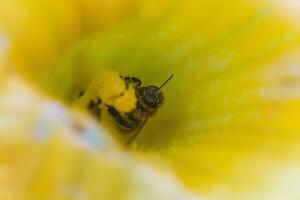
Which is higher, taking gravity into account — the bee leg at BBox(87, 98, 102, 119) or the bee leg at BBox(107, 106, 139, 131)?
the bee leg at BBox(107, 106, 139, 131)

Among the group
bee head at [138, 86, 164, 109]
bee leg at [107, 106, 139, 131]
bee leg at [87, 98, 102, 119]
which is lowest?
bee leg at [87, 98, 102, 119]

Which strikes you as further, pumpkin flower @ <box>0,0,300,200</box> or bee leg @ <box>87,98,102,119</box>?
bee leg @ <box>87,98,102,119</box>

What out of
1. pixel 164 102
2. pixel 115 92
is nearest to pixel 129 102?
pixel 115 92

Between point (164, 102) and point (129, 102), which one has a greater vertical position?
point (164, 102)

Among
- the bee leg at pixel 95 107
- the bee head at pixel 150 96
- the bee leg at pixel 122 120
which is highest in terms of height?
the bee head at pixel 150 96

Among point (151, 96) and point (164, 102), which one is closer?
point (151, 96)

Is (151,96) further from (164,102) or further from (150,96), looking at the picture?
(164,102)

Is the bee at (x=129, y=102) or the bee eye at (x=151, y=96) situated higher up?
the bee eye at (x=151, y=96)
